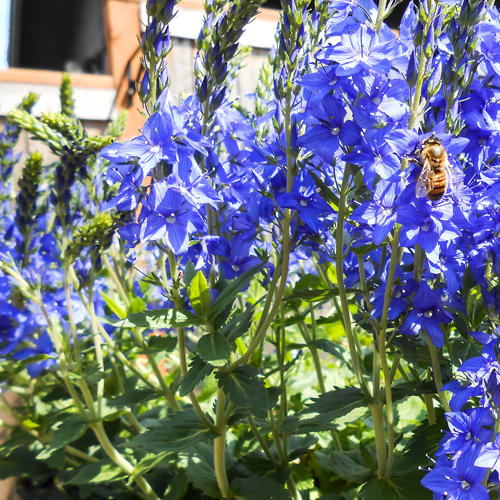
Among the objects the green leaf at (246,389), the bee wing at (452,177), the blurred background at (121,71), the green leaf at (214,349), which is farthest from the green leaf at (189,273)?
the blurred background at (121,71)

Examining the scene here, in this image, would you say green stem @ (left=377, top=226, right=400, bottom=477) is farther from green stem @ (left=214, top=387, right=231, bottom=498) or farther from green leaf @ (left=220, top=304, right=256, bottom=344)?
green stem @ (left=214, top=387, right=231, bottom=498)

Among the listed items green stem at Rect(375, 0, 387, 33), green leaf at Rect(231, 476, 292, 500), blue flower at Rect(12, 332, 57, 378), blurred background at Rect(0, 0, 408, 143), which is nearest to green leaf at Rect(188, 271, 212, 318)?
green leaf at Rect(231, 476, 292, 500)

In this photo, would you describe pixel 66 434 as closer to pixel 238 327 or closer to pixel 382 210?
pixel 238 327

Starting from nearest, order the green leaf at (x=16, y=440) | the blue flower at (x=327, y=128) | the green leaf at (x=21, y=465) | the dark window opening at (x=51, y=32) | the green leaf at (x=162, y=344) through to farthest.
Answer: the blue flower at (x=327, y=128) → the green leaf at (x=162, y=344) → the green leaf at (x=16, y=440) → the green leaf at (x=21, y=465) → the dark window opening at (x=51, y=32)

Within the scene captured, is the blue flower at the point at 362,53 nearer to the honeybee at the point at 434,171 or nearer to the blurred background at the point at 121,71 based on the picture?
the honeybee at the point at 434,171

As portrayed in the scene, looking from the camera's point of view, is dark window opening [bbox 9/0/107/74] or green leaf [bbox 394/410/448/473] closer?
green leaf [bbox 394/410/448/473]

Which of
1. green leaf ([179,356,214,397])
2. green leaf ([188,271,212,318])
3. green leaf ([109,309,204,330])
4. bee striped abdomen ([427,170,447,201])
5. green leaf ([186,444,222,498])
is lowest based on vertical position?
green leaf ([186,444,222,498])

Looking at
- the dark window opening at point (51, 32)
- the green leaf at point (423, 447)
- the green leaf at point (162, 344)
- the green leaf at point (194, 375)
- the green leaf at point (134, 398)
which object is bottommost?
the green leaf at point (134, 398)
